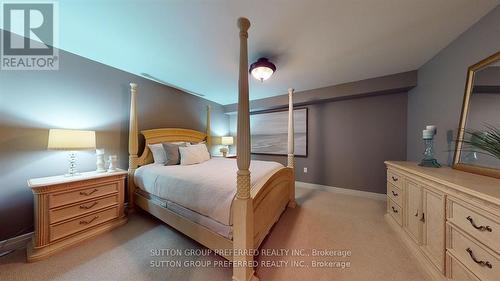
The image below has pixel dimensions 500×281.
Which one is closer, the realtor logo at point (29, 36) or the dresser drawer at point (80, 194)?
the realtor logo at point (29, 36)

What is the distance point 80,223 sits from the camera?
1.83m

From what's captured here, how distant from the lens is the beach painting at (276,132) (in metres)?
3.91

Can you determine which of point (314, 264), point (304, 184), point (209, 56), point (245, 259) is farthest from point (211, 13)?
point (304, 184)

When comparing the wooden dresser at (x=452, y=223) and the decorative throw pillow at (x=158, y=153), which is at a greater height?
the decorative throw pillow at (x=158, y=153)

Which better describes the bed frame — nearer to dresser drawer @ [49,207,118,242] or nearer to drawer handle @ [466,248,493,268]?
dresser drawer @ [49,207,118,242]

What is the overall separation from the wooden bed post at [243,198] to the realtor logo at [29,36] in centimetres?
173

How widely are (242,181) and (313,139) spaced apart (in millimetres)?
2990

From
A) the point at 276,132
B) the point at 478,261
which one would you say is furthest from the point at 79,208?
the point at 276,132

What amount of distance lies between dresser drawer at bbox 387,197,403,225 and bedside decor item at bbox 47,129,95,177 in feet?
12.5

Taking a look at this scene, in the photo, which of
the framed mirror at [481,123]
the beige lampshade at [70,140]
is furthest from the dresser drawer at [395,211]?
the beige lampshade at [70,140]

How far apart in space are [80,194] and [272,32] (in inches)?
108

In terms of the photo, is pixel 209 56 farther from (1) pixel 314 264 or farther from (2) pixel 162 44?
(1) pixel 314 264

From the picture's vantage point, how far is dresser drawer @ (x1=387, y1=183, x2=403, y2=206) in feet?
6.41

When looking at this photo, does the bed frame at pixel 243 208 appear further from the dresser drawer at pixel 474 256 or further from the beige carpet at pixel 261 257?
the dresser drawer at pixel 474 256
